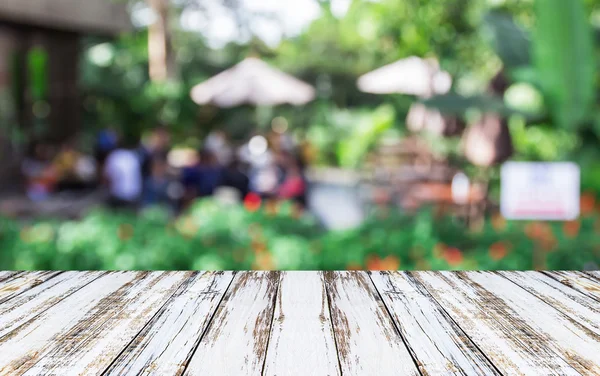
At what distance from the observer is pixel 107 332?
1.66 metres

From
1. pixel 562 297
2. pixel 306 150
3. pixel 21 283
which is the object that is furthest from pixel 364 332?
pixel 306 150

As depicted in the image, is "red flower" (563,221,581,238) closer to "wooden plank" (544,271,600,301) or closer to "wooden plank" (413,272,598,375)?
"wooden plank" (544,271,600,301)

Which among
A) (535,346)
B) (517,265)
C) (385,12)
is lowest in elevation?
(517,265)

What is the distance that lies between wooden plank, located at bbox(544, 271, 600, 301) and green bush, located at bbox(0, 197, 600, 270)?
5.89 ft

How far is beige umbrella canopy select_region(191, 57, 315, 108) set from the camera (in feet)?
39.6

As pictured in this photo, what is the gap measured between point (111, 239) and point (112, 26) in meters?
10.3

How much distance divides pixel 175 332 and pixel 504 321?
76cm

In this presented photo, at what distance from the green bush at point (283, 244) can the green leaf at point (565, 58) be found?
0.87 meters

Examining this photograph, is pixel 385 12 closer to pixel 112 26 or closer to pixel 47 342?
pixel 112 26

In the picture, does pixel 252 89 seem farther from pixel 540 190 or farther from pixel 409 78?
pixel 540 190

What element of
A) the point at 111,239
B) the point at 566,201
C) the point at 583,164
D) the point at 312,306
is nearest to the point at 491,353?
the point at 312,306

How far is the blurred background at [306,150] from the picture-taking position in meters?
4.67

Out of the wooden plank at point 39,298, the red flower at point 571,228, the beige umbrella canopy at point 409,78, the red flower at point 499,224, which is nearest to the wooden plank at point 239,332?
the wooden plank at point 39,298

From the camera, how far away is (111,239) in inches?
187
